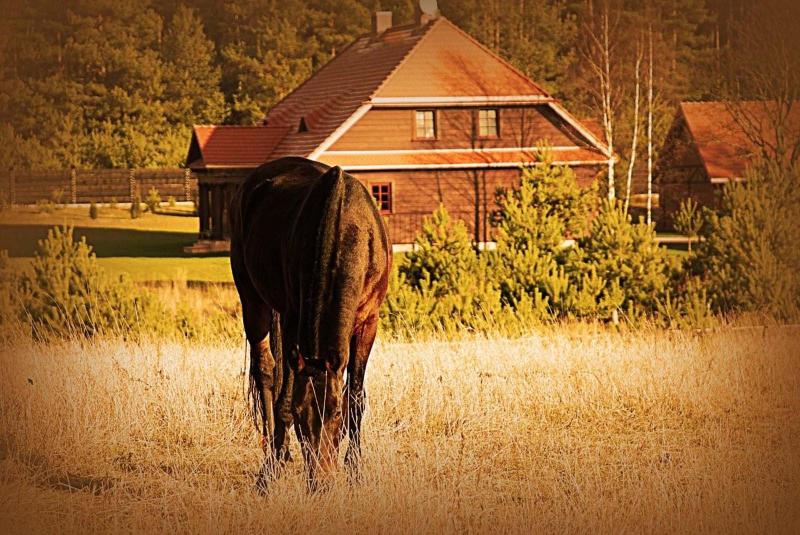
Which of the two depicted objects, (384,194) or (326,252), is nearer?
(326,252)

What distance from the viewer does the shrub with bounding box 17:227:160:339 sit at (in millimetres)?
17969

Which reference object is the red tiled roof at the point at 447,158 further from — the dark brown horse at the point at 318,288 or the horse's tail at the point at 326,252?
the horse's tail at the point at 326,252

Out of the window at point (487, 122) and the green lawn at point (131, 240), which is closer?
the green lawn at point (131, 240)

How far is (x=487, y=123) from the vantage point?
4325 centimetres

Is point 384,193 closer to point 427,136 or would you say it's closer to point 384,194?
point 384,194

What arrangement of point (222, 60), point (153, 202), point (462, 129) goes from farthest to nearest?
point (222, 60)
point (153, 202)
point (462, 129)

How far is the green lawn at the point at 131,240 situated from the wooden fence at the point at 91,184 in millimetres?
1218

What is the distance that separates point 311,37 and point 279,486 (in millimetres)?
53826

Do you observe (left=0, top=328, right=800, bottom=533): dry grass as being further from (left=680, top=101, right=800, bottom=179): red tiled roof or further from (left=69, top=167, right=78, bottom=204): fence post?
(left=69, top=167, right=78, bottom=204): fence post

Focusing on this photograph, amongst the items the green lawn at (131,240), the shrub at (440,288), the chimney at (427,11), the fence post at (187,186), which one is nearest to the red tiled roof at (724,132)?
the chimney at (427,11)

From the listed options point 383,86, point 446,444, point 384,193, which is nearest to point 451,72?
point 383,86

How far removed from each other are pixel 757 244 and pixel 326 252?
14.1 metres

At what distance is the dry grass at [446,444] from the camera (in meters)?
7.96

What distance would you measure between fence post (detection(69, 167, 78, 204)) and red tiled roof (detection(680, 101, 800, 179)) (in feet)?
99.1
